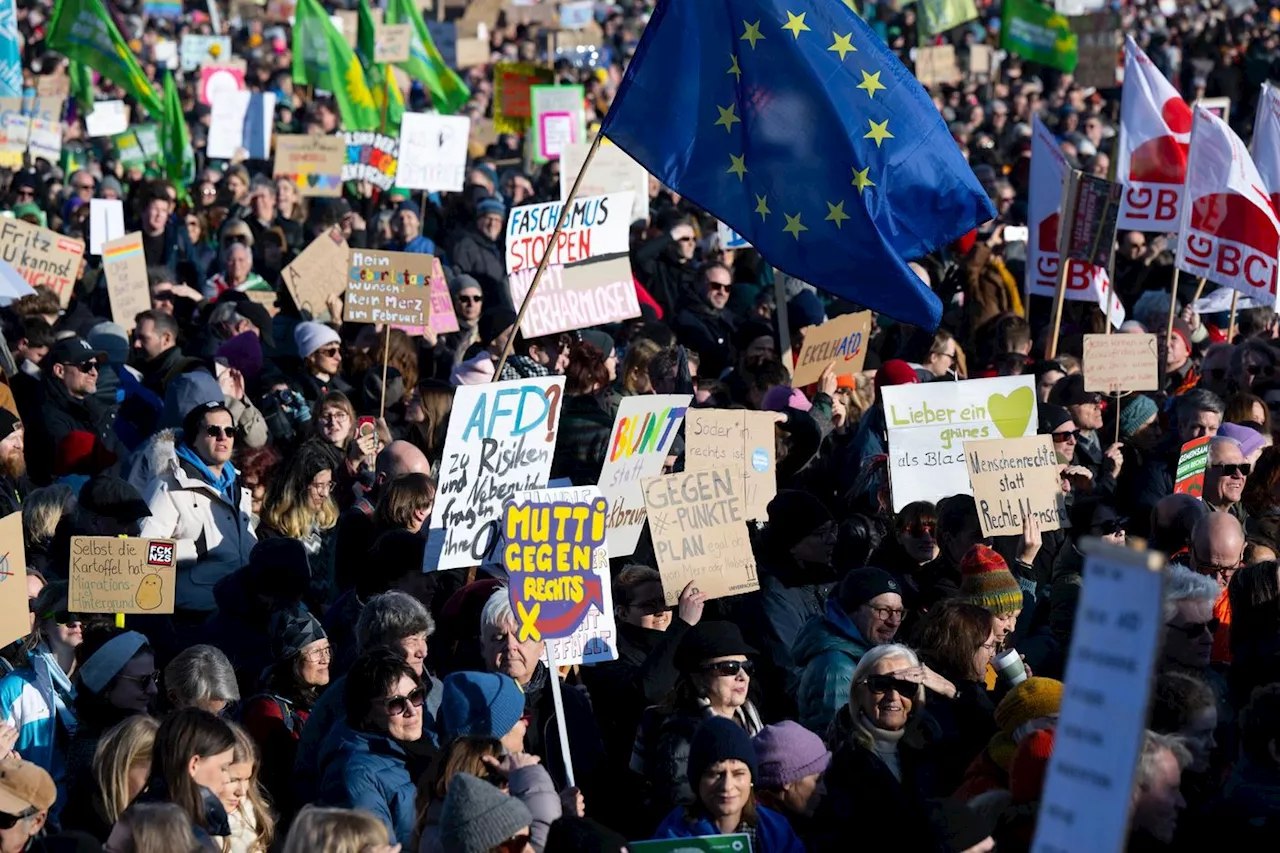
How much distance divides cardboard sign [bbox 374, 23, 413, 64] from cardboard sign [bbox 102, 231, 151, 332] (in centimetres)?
867

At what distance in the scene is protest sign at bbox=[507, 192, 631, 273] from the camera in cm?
1049

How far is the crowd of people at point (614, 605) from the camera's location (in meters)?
4.66

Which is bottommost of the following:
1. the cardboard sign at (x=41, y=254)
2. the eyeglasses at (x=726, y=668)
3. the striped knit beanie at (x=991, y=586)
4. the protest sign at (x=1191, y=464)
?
the cardboard sign at (x=41, y=254)

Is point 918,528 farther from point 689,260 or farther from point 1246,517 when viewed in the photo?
point 689,260

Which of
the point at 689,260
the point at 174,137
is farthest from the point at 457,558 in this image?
A: the point at 174,137

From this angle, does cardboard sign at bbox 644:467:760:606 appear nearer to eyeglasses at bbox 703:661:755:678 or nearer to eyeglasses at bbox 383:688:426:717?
eyeglasses at bbox 703:661:755:678

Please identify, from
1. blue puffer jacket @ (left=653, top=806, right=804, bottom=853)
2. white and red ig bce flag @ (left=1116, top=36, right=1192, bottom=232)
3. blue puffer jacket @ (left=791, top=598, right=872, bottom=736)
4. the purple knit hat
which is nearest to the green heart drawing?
blue puffer jacket @ (left=791, top=598, right=872, bottom=736)

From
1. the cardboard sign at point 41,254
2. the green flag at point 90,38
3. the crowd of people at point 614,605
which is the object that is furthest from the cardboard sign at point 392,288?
the green flag at point 90,38

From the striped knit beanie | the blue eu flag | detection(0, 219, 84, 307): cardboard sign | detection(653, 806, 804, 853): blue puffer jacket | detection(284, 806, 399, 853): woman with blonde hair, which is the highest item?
the blue eu flag

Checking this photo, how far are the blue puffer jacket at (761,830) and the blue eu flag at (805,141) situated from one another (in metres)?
2.95

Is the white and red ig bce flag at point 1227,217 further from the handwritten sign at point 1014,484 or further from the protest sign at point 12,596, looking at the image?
the protest sign at point 12,596

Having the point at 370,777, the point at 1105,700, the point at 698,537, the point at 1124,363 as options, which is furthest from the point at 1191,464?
the point at 1105,700

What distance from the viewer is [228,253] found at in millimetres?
12648

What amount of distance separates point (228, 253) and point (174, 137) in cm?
562
